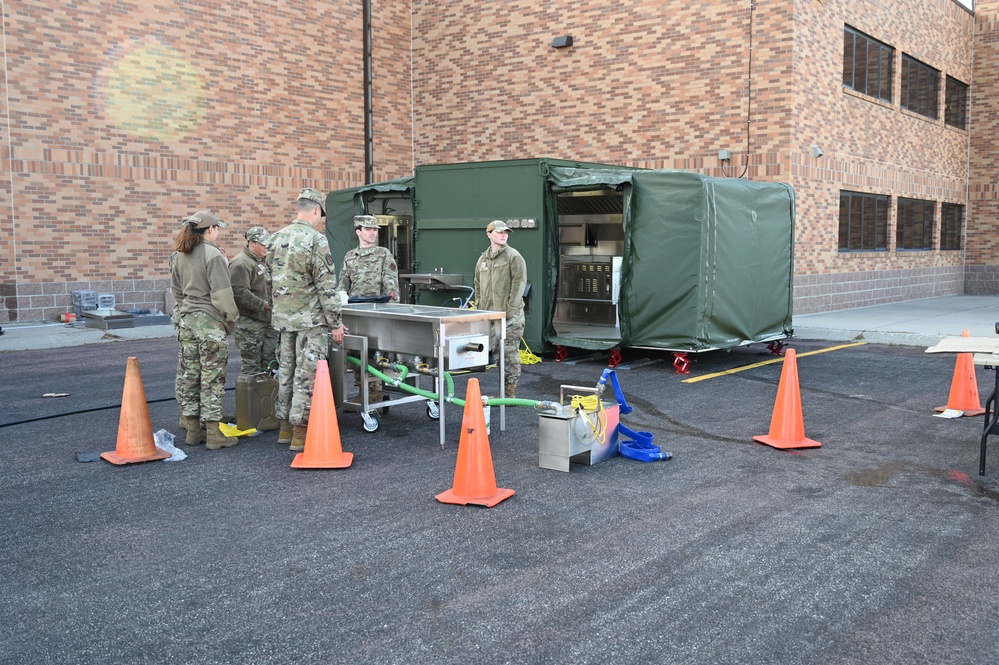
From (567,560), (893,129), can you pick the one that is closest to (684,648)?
(567,560)

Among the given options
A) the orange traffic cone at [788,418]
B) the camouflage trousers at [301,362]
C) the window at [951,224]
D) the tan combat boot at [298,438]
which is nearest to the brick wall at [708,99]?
the window at [951,224]

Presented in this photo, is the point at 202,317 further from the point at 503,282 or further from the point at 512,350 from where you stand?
the point at 503,282

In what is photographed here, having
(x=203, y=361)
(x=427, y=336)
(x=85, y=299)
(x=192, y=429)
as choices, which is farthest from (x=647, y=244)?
(x=85, y=299)

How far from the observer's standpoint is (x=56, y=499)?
6.28 meters

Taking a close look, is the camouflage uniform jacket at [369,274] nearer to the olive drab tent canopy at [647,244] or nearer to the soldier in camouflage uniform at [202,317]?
the soldier in camouflage uniform at [202,317]

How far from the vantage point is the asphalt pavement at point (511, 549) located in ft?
13.4

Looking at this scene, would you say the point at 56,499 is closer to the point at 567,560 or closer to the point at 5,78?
the point at 567,560

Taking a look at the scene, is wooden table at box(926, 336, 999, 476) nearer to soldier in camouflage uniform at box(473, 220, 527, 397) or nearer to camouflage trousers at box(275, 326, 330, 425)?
soldier in camouflage uniform at box(473, 220, 527, 397)

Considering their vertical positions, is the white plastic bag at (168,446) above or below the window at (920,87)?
below

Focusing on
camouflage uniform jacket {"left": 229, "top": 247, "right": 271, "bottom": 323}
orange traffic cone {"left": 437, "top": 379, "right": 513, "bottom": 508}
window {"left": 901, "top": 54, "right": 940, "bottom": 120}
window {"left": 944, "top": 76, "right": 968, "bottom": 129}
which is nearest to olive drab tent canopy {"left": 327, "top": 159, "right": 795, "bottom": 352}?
camouflage uniform jacket {"left": 229, "top": 247, "right": 271, "bottom": 323}

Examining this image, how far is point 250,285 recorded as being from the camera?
8.48 m

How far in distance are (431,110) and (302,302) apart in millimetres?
16380

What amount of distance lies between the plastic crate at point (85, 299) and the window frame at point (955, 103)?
75.0 feet

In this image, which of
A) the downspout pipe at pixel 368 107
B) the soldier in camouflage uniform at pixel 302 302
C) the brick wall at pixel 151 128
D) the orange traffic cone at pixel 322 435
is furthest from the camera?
the downspout pipe at pixel 368 107
